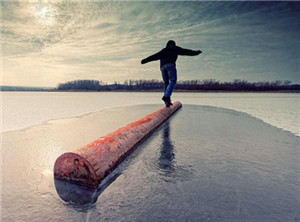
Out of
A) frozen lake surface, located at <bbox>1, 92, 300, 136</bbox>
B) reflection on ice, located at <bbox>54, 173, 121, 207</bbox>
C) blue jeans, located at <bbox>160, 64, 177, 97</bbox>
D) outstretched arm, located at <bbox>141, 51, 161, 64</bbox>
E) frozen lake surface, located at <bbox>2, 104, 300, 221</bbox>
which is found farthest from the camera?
outstretched arm, located at <bbox>141, 51, 161, 64</bbox>

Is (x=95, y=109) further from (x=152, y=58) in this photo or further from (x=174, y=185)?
(x=174, y=185)

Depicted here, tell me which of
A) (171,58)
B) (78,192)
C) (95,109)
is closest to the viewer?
(78,192)

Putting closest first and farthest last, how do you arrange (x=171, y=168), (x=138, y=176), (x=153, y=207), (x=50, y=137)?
(x=153, y=207) → (x=138, y=176) → (x=171, y=168) → (x=50, y=137)

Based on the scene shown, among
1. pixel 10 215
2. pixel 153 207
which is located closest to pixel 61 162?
pixel 10 215

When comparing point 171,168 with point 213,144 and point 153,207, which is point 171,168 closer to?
point 153,207

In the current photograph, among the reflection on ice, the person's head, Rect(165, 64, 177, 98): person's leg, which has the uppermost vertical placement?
the person's head

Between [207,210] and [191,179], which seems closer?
[207,210]

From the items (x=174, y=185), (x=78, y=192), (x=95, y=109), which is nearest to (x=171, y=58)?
(x=174, y=185)

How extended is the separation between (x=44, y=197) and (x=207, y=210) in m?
1.47

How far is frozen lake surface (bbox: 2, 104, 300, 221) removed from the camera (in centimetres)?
142

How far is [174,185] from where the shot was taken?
6.05 ft

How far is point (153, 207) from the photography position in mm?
1492

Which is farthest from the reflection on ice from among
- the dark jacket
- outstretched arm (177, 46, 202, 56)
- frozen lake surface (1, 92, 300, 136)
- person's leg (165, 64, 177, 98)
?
outstretched arm (177, 46, 202, 56)

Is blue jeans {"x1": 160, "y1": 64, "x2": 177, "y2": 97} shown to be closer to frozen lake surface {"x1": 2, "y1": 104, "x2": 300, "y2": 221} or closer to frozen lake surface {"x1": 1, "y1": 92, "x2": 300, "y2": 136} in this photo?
frozen lake surface {"x1": 2, "y1": 104, "x2": 300, "y2": 221}
